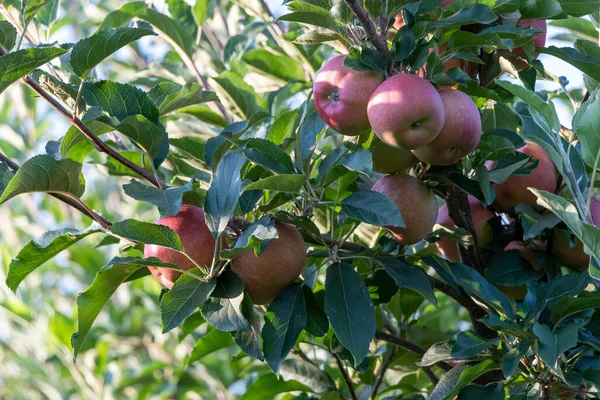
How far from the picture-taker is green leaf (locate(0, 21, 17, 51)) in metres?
1.22

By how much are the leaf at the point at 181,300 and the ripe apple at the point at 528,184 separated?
2.06 ft

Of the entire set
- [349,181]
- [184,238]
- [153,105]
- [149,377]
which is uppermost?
[153,105]

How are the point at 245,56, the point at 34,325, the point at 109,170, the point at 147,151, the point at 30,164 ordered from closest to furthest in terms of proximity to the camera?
the point at 30,164
the point at 147,151
the point at 109,170
the point at 245,56
the point at 34,325

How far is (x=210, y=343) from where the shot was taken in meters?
1.66

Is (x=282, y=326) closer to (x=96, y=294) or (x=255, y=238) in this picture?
(x=255, y=238)

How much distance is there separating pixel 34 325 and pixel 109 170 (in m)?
1.56

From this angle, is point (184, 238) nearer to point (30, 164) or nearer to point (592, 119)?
point (30, 164)

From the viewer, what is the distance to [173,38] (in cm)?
205

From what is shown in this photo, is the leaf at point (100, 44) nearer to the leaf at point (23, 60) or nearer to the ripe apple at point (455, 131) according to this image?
the leaf at point (23, 60)

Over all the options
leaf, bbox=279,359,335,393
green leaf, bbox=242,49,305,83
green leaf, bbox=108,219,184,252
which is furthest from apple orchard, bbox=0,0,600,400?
green leaf, bbox=242,49,305,83

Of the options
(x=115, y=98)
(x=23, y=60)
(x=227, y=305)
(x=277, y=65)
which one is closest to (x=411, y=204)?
(x=227, y=305)

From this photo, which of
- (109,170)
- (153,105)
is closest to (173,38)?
(109,170)

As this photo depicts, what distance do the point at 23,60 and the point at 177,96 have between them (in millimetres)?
294

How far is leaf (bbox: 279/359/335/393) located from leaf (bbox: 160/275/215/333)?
0.58 m
